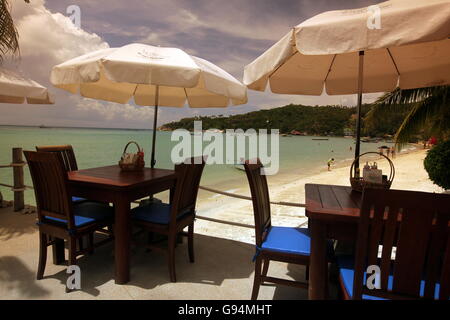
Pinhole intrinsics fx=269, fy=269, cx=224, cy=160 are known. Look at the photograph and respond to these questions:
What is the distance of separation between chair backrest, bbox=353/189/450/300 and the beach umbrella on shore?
0.88 meters

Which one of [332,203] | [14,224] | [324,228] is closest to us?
[324,228]

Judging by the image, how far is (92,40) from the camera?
3.40 meters

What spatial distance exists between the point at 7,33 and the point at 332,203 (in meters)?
4.53

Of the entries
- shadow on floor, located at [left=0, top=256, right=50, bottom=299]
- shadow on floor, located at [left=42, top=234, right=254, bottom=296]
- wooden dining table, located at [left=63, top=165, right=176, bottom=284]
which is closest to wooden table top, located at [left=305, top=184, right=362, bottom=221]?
shadow on floor, located at [left=42, top=234, right=254, bottom=296]

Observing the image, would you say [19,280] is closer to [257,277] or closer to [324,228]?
[257,277]

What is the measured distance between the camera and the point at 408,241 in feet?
3.86

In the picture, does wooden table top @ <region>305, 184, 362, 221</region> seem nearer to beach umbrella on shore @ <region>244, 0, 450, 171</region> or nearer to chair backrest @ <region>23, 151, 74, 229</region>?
beach umbrella on shore @ <region>244, 0, 450, 171</region>

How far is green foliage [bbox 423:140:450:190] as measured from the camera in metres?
3.85

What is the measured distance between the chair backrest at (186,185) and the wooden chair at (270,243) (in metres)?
0.63

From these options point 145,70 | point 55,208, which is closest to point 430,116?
point 145,70

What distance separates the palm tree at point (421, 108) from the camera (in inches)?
263

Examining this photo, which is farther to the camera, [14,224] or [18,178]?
[18,178]
